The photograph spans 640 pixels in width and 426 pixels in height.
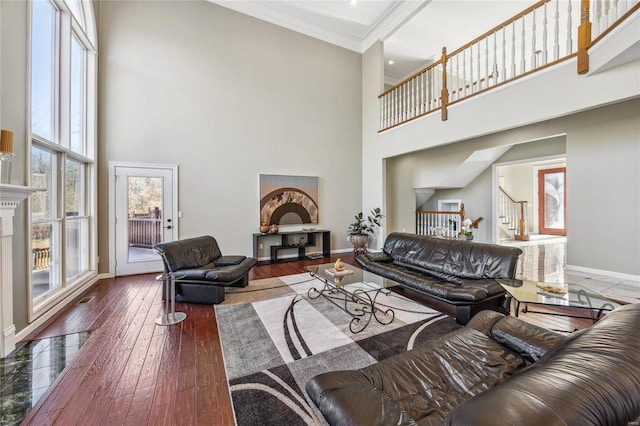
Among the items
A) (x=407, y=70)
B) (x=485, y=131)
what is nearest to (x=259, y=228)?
(x=485, y=131)

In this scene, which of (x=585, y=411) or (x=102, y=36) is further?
(x=102, y=36)

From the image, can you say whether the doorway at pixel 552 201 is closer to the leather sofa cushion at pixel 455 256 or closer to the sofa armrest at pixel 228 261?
the leather sofa cushion at pixel 455 256

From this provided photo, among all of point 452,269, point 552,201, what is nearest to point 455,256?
point 452,269

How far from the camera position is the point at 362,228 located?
6.84 m

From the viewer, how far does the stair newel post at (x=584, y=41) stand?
10.3ft

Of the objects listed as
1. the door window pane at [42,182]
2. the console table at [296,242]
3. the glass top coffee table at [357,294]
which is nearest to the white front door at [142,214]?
the door window pane at [42,182]

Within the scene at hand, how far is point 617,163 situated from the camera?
4.20 metres

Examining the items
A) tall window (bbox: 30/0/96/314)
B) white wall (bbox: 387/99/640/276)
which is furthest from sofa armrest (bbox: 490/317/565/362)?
white wall (bbox: 387/99/640/276)

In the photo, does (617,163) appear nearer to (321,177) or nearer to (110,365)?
(321,177)

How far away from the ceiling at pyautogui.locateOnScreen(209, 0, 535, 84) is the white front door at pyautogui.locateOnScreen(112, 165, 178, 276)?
3.87 meters

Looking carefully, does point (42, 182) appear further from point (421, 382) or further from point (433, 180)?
point (433, 180)

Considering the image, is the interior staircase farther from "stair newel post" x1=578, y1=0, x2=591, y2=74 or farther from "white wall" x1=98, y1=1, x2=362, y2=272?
"stair newel post" x1=578, y1=0, x2=591, y2=74

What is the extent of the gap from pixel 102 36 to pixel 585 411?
693cm

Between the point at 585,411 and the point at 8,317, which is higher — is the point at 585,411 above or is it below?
above
